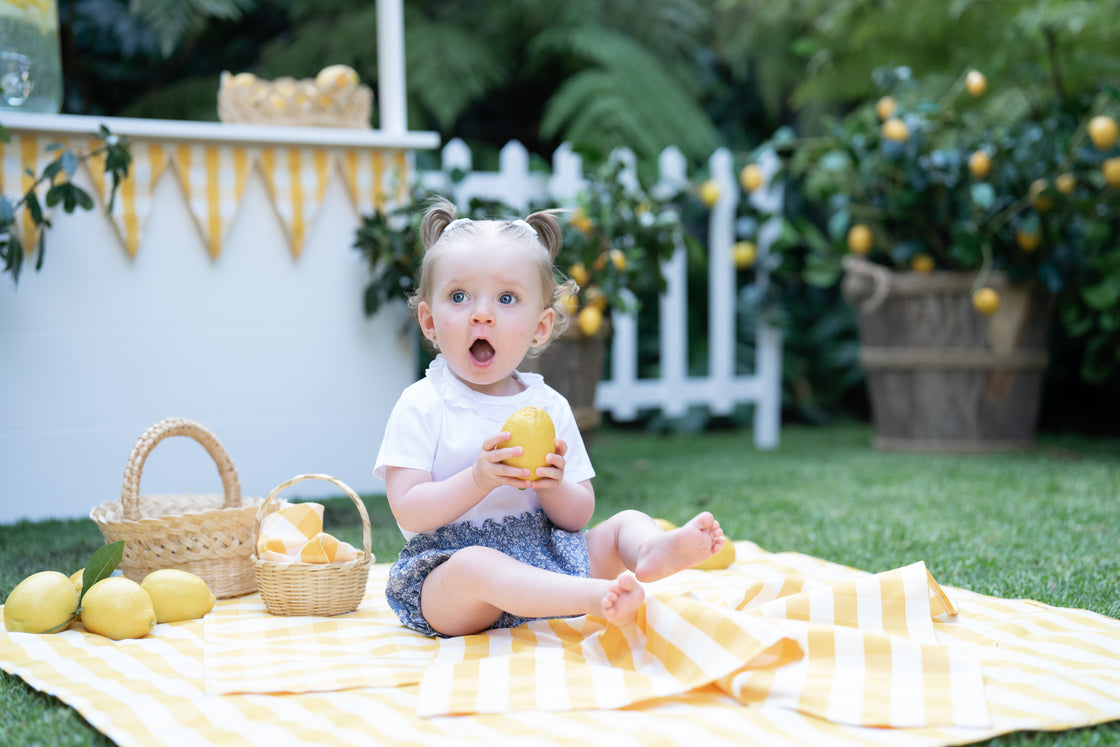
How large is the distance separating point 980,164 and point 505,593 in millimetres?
3122

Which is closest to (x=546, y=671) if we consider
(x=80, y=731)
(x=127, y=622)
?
(x=80, y=731)

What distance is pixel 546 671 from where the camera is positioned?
1616mm

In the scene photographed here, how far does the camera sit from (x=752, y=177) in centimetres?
463

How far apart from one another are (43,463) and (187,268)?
757 millimetres

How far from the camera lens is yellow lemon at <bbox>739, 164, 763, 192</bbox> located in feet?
15.2

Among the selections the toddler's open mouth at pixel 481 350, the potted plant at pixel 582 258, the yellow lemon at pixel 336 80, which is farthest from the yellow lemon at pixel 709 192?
the toddler's open mouth at pixel 481 350

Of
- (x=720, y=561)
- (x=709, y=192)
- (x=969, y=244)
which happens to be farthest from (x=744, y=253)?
(x=720, y=561)

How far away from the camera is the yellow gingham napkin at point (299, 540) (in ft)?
6.89

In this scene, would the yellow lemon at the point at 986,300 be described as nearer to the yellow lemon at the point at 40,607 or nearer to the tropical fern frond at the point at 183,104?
the yellow lemon at the point at 40,607

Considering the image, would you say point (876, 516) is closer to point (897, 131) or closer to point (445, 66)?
point (897, 131)

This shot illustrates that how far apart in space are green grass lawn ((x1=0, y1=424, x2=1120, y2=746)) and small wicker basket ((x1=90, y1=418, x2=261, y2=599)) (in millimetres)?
320

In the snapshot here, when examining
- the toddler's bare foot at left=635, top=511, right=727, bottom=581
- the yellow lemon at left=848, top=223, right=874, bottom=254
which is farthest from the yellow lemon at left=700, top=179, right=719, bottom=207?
the toddler's bare foot at left=635, top=511, right=727, bottom=581

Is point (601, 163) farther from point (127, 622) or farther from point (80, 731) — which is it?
point (80, 731)

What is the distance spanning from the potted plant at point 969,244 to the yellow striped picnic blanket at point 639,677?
2.49 meters
